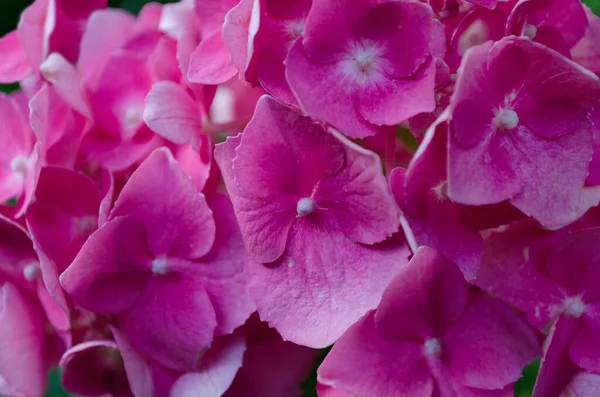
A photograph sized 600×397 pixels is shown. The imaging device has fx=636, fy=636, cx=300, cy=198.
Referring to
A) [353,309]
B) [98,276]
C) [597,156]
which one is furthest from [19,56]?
[597,156]

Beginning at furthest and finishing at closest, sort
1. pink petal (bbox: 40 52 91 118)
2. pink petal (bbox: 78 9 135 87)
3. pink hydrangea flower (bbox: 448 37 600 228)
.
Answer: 1. pink petal (bbox: 78 9 135 87)
2. pink petal (bbox: 40 52 91 118)
3. pink hydrangea flower (bbox: 448 37 600 228)

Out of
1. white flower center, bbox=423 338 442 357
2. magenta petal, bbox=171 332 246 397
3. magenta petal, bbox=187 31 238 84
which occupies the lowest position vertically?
magenta petal, bbox=171 332 246 397

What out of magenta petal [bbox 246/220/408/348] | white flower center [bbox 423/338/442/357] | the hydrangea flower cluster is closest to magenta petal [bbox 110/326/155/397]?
the hydrangea flower cluster

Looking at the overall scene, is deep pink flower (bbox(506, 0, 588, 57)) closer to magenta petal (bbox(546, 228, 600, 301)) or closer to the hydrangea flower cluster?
the hydrangea flower cluster

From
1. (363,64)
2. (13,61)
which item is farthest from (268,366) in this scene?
(13,61)

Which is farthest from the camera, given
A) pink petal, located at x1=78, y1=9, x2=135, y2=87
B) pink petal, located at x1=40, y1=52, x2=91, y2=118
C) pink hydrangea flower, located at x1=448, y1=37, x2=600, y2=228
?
pink petal, located at x1=78, y1=9, x2=135, y2=87

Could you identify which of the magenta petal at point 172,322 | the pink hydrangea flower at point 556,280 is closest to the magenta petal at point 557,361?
the pink hydrangea flower at point 556,280

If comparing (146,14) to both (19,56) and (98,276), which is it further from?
(98,276)
